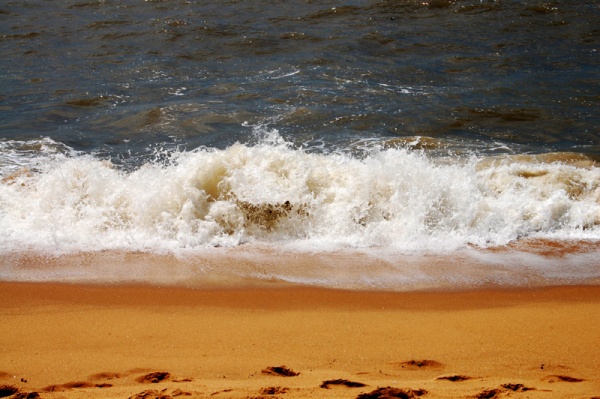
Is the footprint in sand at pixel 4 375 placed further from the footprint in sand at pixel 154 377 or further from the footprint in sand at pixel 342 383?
the footprint in sand at pixel 342 383

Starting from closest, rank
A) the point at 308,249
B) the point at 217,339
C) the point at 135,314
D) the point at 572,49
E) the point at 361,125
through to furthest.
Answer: the point at 217,339 < the point at 135,314 < the point at 308,249 < the point at 361,125 < the point at 572,49

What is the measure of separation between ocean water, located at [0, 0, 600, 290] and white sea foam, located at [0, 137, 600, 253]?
0.07 ft

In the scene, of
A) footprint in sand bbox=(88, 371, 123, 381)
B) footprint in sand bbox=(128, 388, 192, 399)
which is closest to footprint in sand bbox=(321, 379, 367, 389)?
footprint in sand bbox=(128, 388, 192, 399)

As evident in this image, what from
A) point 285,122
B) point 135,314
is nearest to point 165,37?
point 285,122

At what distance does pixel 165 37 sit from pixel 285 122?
544cm

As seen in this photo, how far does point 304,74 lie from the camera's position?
38.8ft

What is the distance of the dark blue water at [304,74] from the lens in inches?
372

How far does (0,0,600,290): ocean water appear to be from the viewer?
5867 mm

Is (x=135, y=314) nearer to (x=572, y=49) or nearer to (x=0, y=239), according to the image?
(x=0, y=239)

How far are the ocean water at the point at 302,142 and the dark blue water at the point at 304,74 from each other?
53 mm

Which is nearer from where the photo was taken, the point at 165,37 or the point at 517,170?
the point at 517,170

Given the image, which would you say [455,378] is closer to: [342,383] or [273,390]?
[342,383]

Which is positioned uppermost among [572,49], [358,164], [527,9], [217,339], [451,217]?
[527,9]

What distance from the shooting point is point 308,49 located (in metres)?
13.0
